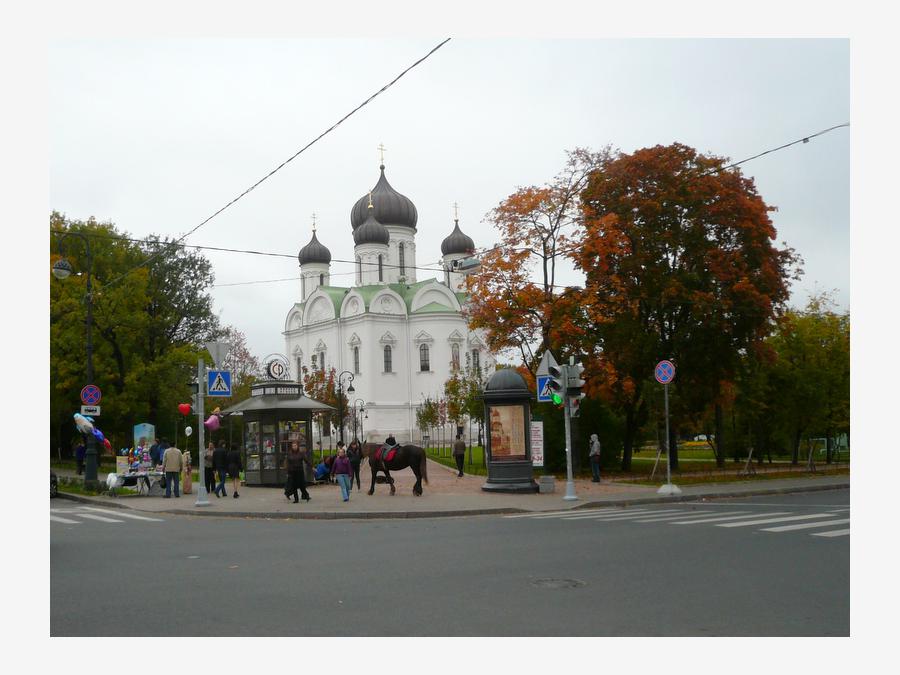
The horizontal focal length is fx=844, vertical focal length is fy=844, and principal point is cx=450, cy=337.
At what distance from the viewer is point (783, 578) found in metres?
9.70

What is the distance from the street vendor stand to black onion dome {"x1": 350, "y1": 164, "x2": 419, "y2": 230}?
5631 centimetres

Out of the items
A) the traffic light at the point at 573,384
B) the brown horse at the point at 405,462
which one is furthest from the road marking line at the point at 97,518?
the traffic light at the point at 573,384

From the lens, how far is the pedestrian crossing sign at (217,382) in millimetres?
21609

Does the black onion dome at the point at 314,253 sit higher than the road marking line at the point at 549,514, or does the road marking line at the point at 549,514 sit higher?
the black onion dome at the point at 314,253

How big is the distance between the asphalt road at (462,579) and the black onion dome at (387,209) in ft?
221

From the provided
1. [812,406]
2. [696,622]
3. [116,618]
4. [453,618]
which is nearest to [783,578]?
[696,622]

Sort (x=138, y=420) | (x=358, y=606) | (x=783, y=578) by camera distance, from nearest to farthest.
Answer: (x=358, y=606) < (x=783, y=578) < (x=138, y=420)

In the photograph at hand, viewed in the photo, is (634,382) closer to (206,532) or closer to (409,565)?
(206,532)

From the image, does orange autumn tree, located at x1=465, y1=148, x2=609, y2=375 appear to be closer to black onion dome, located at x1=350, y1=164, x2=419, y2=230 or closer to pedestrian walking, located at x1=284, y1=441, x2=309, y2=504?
pedestrian walking, located at x1=284, y1=441, x2=309, y2=504

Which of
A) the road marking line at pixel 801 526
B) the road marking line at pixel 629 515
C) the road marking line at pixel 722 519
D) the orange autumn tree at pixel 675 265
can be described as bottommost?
the road marking line at pixel 629 515

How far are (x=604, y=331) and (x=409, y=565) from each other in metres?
22.1

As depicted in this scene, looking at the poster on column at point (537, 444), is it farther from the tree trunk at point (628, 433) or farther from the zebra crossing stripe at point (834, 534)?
the zebra crossing stripe at point (834, 534)

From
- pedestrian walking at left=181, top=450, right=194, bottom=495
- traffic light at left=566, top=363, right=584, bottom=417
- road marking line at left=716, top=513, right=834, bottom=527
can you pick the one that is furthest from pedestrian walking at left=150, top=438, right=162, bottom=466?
road marking line at left=716, top=513, right=834, bottom=527

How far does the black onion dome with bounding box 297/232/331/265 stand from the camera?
8850cm
